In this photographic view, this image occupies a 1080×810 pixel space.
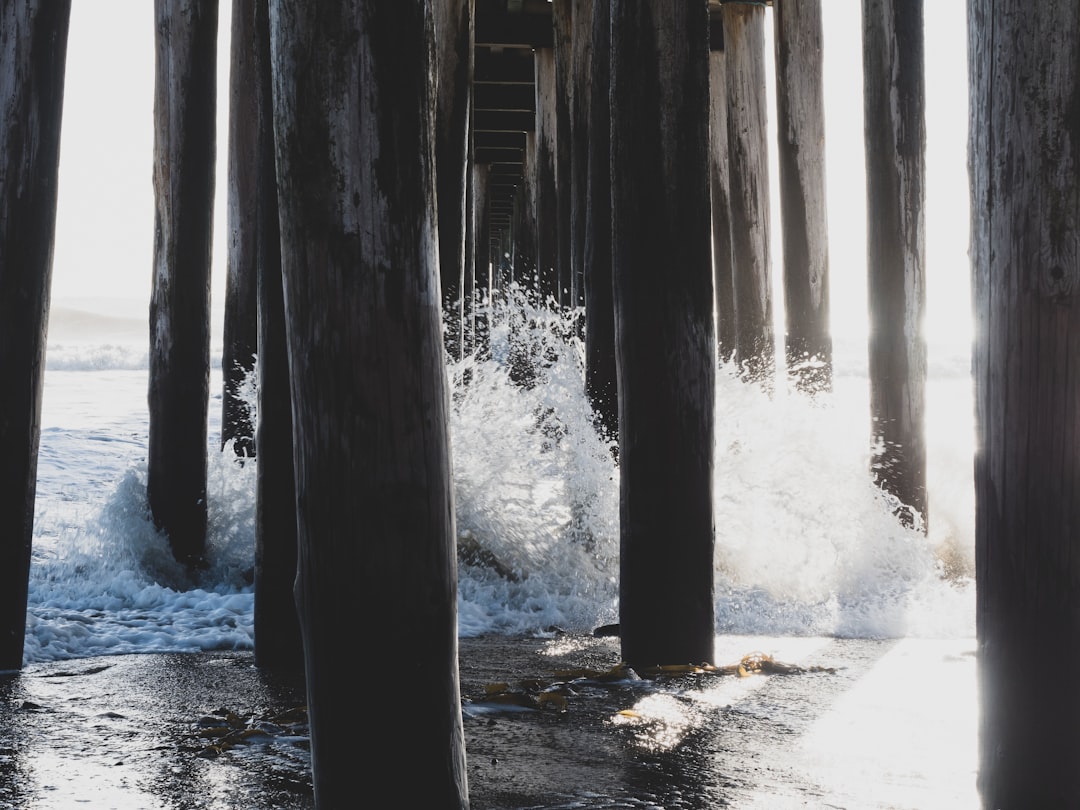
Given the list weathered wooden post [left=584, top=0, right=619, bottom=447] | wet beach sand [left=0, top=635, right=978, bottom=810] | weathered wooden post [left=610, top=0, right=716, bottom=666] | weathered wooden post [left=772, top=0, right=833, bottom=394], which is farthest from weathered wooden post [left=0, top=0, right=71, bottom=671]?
weathered wooden post [left=772, top=0, right=833, bottom=394]

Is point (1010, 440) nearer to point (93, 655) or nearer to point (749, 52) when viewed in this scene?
point (93, 655)

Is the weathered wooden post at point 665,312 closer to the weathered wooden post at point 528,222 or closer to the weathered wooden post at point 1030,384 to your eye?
the weathered wooden post at point 1030,384

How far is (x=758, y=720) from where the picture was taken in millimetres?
2859

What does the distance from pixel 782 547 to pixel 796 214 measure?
203 cm

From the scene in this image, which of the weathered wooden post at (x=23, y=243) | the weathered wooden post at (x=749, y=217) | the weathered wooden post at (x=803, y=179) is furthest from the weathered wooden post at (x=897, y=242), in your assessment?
the weathered wooden post at (x=23, y=243)

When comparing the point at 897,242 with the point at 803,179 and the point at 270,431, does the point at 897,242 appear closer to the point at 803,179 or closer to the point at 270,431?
the point at 803,179

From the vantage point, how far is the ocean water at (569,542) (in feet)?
14.9

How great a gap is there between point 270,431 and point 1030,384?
7.25ft

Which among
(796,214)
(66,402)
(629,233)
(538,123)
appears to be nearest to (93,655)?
(629,233)

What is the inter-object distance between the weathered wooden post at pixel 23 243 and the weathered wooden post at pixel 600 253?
2.57 m

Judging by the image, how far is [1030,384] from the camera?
1.96m

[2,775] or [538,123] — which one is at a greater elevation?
[538,123]

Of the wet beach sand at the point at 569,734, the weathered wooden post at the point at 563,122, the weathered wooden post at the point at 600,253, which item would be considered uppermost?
the weathered wooden post at the point at 563,122

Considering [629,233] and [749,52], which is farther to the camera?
[749,52]
